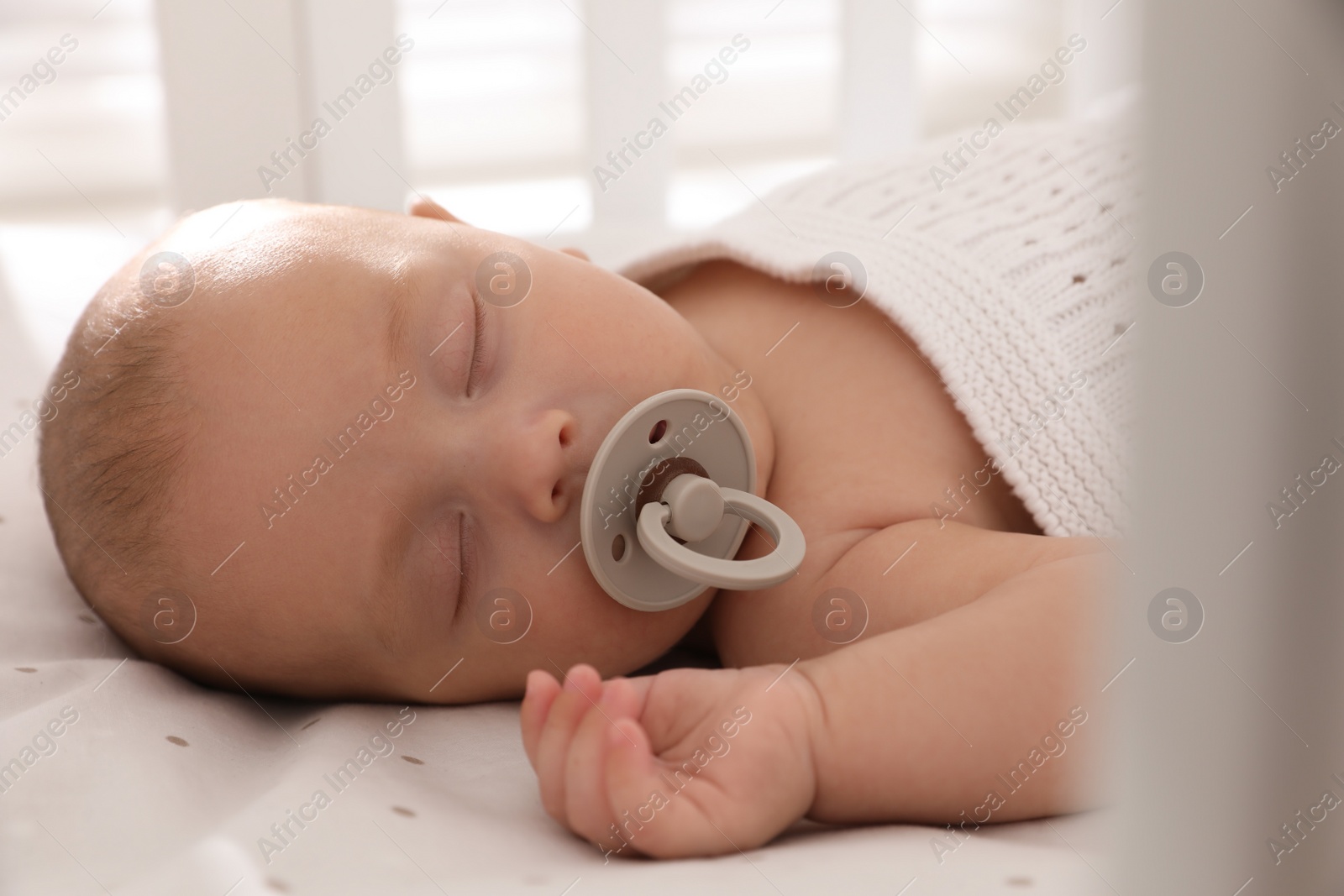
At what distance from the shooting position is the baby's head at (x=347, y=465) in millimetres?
729

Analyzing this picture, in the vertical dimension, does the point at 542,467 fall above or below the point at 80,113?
below

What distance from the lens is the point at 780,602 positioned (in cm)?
82

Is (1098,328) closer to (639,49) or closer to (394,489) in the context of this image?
(394,489)

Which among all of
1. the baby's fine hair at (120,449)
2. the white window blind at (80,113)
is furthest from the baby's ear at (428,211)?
the white window blind at (80,113)

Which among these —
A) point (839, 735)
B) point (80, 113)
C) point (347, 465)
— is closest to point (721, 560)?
point (839, 735)

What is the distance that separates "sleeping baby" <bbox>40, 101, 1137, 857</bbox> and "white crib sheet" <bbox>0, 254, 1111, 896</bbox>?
0.09 feet

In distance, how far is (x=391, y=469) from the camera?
73 centimetres

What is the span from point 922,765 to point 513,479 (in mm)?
320

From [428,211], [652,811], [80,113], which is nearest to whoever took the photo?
[652,811]

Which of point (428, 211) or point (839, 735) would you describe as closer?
point (839, 735)

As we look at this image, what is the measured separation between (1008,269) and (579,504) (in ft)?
1.53

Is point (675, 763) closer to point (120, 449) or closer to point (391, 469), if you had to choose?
point (391, 469)

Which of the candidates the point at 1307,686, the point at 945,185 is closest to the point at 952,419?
the point at 945,185

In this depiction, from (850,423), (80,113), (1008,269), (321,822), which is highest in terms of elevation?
(80,113)
